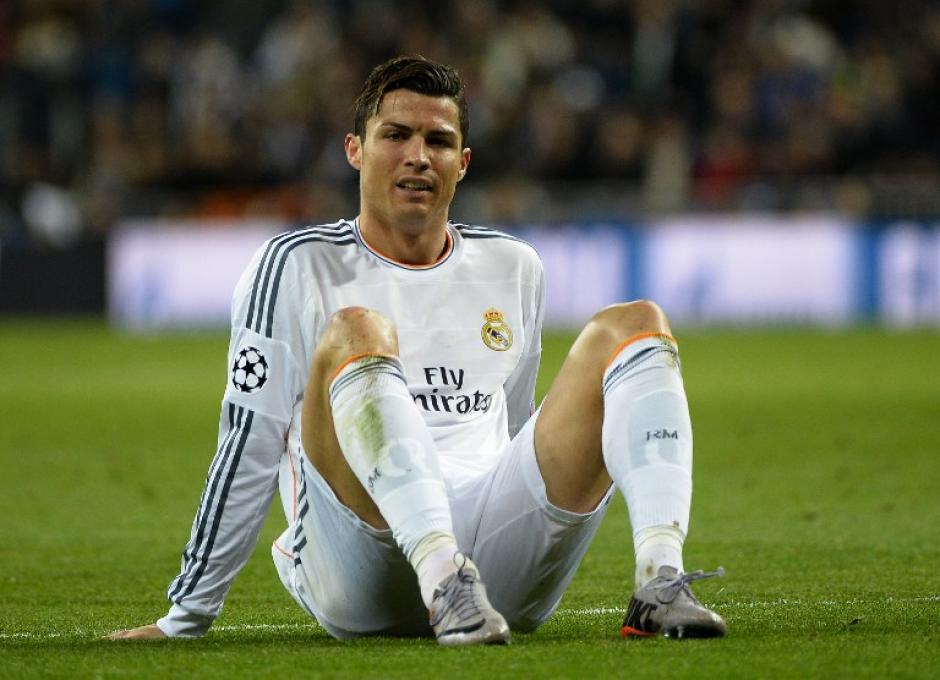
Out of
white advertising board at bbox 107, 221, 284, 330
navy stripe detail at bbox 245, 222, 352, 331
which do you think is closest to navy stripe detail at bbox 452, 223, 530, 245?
navy stripe detail at bbox 245, 222, 352, 331

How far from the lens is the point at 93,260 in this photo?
20094mm

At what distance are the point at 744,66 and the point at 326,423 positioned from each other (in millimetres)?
15501

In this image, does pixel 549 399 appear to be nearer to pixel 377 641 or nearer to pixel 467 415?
pixel 467 415

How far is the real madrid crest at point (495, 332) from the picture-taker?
14.0 feet

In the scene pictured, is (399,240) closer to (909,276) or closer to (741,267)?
(909,276)

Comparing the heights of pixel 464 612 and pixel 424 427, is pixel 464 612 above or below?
below

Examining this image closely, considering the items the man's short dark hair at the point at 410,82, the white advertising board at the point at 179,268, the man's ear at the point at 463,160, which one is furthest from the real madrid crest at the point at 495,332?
the white advertising board at the point at 179,268

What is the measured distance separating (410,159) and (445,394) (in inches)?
22.8

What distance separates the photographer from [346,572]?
3902 mm

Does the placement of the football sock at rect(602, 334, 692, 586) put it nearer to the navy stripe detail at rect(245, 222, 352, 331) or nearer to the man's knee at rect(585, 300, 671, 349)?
the man's knee at rect(585, 300, 671, 349)

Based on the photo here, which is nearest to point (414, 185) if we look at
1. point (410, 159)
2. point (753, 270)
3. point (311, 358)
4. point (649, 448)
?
point (410, 159)

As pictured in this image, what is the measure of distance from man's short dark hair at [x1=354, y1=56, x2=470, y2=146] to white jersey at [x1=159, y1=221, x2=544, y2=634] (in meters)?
0.32

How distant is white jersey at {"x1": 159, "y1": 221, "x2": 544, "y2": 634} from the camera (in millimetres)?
4008

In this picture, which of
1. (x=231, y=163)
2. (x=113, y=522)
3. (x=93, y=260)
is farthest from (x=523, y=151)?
(x=113, y=522)
